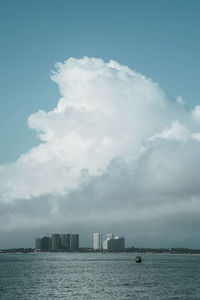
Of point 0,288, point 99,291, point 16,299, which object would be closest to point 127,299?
point 99,291

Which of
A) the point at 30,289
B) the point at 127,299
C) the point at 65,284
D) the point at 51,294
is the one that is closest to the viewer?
the point at 127,299

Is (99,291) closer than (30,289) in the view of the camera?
Yes

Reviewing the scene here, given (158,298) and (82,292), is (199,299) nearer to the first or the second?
(158,298)

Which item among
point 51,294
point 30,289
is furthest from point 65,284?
point 51,294

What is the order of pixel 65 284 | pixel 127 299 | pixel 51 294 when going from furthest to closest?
pixel 65 284
pixel 51 294
pixel 127 299

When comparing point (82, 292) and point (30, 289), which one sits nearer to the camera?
point (82, 292)

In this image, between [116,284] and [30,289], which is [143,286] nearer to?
[116,284]

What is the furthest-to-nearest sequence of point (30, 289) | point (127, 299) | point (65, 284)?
point (65, 284), point (30, 289), point (127, 299)

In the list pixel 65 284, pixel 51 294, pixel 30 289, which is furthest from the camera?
pixel 65 284
